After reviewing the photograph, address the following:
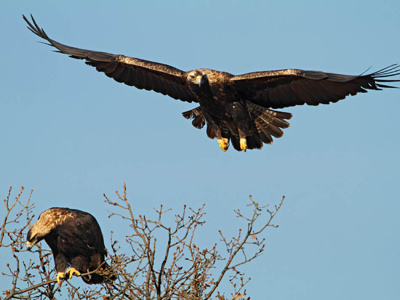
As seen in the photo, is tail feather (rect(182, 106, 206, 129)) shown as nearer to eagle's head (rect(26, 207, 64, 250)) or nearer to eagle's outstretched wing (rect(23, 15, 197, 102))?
eagle's outstretched wing (rect(23, 15, 197, 102))

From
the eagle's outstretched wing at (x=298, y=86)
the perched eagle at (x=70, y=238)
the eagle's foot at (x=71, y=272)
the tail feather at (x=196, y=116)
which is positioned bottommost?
the eagle's foot at (x=71, y=272)

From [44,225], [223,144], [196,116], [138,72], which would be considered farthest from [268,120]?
[44,225]

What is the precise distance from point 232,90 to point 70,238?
3787 mm

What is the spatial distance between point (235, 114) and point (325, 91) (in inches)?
62.2

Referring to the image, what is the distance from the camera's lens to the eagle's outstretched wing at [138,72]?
500 inches

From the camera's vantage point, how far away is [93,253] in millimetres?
10383

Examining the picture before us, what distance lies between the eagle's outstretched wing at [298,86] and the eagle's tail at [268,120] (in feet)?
0.48

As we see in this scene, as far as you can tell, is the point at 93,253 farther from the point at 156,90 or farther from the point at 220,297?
the point at 156,90

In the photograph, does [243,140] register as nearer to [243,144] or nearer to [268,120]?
[243,144]

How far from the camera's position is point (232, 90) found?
12359 mm

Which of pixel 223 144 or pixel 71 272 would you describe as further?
pixel 223 144

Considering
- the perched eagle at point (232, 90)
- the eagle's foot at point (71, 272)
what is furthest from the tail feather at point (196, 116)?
the eagle's foot at point (71, 272)

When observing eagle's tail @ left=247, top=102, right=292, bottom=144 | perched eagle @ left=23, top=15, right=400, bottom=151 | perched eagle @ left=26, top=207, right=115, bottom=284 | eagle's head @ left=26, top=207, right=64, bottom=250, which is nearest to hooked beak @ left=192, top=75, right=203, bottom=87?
perched eagle @ left=23, top=15, right=400, bottom=151

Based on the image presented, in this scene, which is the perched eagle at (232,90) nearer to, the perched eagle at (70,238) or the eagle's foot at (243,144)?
the eagle's foot at (243,144)
